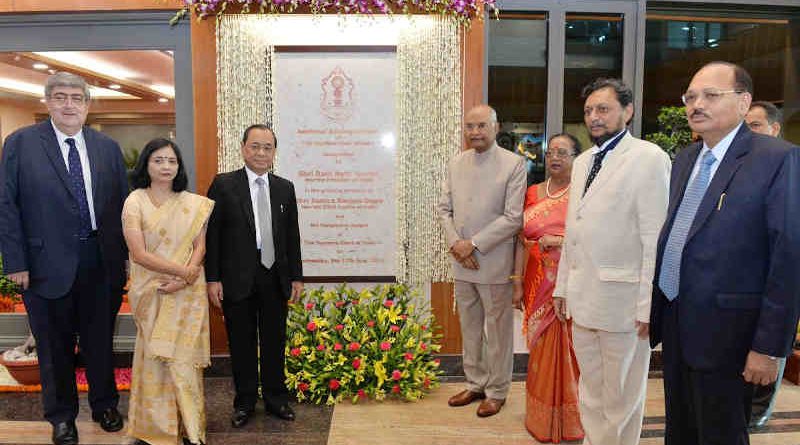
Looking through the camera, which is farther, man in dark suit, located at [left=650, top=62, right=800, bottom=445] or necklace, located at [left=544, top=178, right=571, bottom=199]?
necklace, located at [left=544, top=178, right=571, bottom=199]

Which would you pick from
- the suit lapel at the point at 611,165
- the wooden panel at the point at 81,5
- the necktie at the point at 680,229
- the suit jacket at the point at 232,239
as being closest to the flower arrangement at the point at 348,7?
the wooden panel at the point at 81,5

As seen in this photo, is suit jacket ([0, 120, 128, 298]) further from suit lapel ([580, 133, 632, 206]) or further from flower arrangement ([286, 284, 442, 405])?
suit lapel ([580, 133, 632, 206])

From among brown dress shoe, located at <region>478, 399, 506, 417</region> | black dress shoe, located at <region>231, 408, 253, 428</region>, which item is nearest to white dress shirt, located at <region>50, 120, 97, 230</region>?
black dress shoe, located at <region>231, 408, 253, 428</region>

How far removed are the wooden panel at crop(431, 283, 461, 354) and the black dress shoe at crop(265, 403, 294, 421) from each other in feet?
3.81

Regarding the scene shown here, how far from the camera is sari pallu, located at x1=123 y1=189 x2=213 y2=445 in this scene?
248 centimetres

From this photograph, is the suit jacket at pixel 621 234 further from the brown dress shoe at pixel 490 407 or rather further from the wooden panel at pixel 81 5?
the wooden panel at pixel 81 5

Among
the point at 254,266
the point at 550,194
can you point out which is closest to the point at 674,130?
the point at 550,194

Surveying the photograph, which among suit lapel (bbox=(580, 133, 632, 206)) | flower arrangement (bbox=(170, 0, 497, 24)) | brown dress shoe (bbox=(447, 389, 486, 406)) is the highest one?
flower arrangement (bbox=(170, 0, 497, 24))

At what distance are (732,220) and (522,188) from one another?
4.48 ft

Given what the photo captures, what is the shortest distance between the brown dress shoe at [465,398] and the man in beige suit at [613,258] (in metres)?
0.92

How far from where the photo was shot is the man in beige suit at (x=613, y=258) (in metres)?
1.97

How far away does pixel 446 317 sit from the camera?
364 centimetres

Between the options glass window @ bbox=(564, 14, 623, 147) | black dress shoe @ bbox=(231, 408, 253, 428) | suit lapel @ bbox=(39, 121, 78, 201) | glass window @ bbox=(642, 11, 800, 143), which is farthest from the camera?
glass window @ bbox=(642, 11, 800, 143)

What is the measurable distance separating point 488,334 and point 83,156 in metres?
2.34
